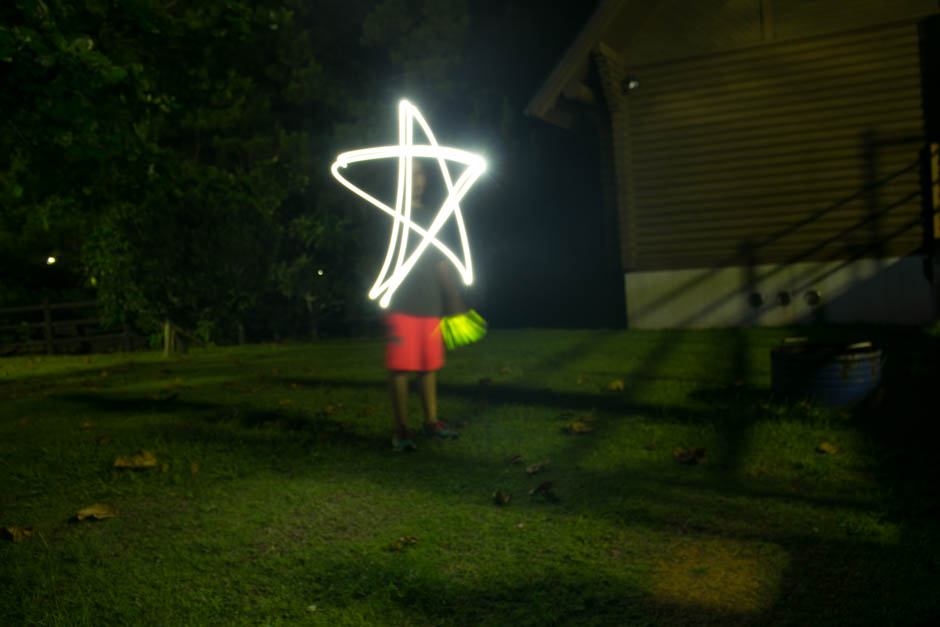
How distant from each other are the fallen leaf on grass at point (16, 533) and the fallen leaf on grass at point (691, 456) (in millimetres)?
4117

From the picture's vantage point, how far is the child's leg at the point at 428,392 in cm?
592

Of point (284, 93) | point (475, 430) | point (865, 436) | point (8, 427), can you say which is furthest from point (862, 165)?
point (284, 93)

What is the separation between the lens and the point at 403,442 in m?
5.69

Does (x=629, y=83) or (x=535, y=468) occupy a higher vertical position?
(x=629, y=83)

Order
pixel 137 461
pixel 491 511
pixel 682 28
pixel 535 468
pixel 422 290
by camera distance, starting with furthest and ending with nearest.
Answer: pixel 682 28 < pixel 422 290 < pixel 137 461 < pixel 535 468 < pixel 491 511

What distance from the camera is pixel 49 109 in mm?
6715

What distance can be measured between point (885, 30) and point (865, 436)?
1077 centimetres

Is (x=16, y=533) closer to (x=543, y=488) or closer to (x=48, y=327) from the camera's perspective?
(x=543, y=488)

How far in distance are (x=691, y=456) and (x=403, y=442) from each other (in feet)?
7.03

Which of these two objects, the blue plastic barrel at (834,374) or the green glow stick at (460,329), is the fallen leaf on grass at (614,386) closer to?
the blue plastic barrel at (834,374)

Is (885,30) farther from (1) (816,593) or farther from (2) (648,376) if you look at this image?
(1) (816,593)

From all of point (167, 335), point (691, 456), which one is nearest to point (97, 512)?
point (691, 456)

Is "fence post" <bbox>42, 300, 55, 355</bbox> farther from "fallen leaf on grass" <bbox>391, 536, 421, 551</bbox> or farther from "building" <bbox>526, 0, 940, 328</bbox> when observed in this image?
"fallen leaf on grass" <bbox>391, 536, 421, 551</bbox>

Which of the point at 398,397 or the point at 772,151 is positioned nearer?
the point at 398,397
